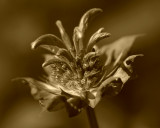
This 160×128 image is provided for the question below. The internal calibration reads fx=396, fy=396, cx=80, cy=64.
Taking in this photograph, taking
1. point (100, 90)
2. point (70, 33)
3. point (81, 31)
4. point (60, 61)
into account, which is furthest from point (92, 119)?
point (70, 33)

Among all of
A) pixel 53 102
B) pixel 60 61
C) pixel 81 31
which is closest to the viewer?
pixel 53 102

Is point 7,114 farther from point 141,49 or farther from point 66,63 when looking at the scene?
point 66,63

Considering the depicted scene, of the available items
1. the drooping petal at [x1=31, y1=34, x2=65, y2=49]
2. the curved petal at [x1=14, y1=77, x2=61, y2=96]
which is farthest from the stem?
the drooping petal at [x1=31, y1=34, x2=65, y2=49]

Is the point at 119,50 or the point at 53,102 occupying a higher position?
the point at 53,102

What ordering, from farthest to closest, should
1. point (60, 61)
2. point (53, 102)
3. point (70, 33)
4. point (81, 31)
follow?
point (70, 33), point (81, 31), point (60, 61), point (53, 102)

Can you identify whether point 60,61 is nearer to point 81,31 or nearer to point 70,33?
point 81,31

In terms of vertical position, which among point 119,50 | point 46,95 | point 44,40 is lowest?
point 119,50

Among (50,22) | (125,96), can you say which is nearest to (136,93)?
(125,96)

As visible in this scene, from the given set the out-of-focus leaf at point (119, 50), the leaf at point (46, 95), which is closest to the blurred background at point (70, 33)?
the out-of-focus leaf at point (119, 50)

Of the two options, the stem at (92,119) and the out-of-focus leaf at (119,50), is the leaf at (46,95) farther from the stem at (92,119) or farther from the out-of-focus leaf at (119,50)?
the out-of-focus leaf at (119,50)

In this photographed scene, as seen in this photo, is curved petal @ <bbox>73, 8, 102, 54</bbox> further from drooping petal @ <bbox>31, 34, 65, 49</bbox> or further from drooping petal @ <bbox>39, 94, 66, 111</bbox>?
drooping petal @ <bbox>39, 94, 66, 111</bbox>
